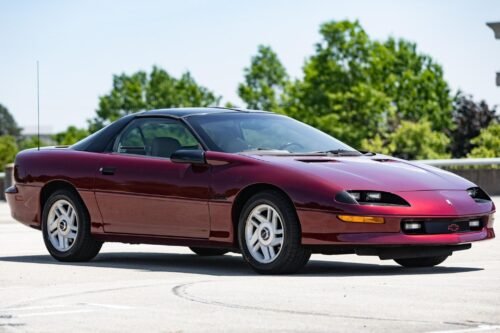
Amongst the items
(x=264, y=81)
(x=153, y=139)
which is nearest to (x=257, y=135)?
(x=153, y=139)

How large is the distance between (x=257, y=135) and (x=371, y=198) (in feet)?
5.45

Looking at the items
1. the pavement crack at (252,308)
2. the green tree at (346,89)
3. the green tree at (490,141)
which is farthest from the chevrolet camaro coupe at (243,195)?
the green tree at (346,89)

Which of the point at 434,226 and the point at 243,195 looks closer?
the point at 434,226

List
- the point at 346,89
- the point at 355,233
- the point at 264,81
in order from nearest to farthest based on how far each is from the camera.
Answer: the point at 355,233 < the point at 346,89 < the point at 264,81

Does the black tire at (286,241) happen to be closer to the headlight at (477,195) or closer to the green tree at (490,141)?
the headlight at (477,195)

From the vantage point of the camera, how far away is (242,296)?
344 inches

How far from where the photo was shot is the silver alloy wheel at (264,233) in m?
10.5

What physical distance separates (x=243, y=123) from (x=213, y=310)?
3.96m

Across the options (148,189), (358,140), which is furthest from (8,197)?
(358,140)

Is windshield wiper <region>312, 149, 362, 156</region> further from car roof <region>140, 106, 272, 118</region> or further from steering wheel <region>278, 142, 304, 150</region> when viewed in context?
car roof <region>140, 106, 272, 118</region>

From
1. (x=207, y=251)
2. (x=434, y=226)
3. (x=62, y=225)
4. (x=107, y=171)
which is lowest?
(x=207, y=251)

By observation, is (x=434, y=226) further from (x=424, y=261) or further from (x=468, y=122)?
(x=468, y=122)

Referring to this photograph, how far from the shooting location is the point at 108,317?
7.74 m

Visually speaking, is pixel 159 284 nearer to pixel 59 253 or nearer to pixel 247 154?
pixel 247 154
